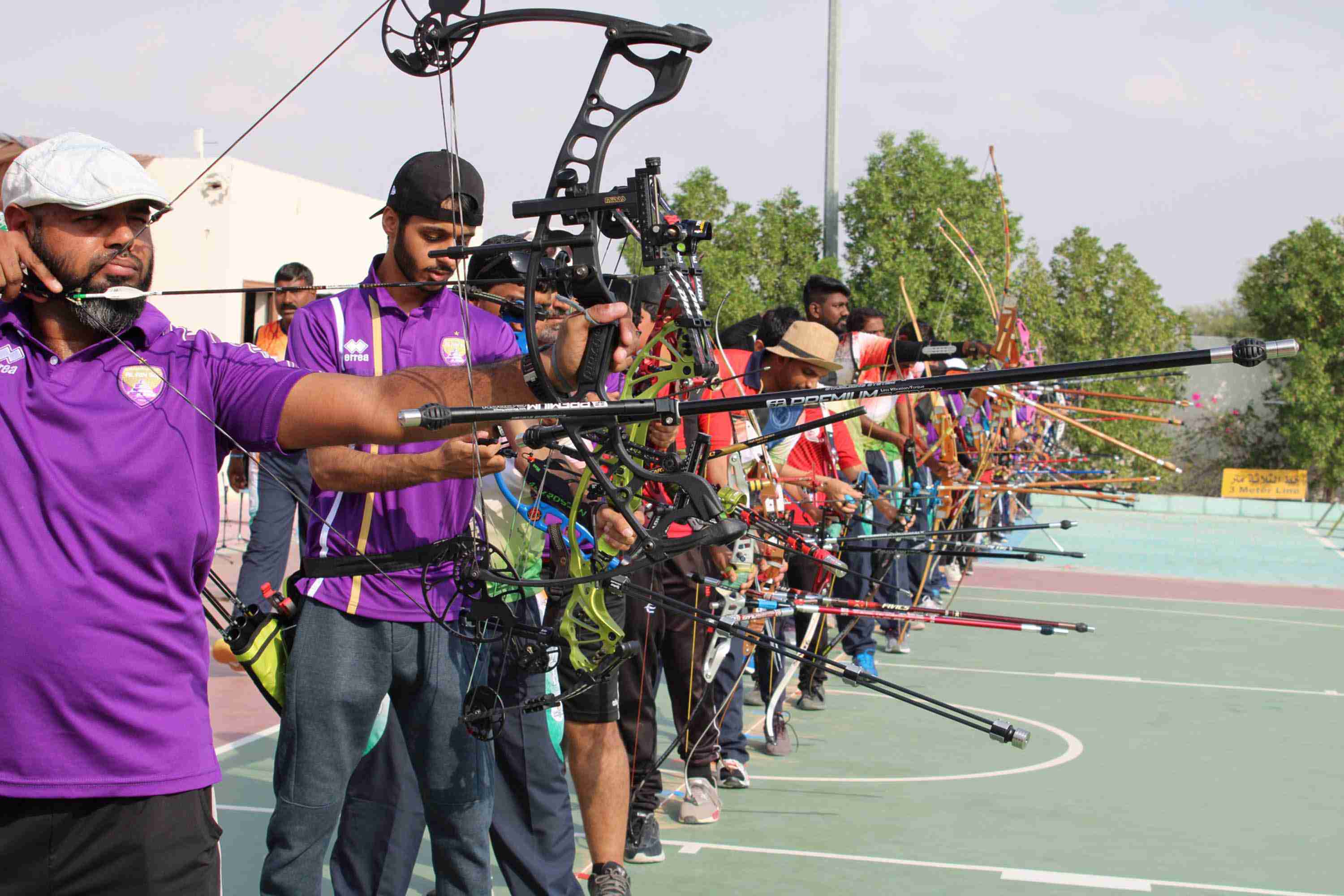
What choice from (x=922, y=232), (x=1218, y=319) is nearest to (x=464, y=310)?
(x=922, y=232)

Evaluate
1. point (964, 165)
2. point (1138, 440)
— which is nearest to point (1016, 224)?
point (964, 165)

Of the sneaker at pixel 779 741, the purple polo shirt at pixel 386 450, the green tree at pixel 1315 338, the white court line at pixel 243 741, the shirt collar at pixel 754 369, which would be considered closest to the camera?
the purple polo shirt at pixel 386 450

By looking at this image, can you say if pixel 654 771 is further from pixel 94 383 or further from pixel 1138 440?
pixel 1138 440

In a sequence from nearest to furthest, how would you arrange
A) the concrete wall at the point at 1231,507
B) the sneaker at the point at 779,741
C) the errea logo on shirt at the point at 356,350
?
the errea logo on shirt at the point at 356,350 < the sneaker at the point at 779,741 < the concrete wall at the point at 1231,507

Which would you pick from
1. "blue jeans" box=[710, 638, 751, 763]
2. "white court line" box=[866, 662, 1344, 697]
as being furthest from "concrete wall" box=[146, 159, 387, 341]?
"blue jeans" box=[710, 638, 751, 763]

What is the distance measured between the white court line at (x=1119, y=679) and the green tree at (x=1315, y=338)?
76.8ft

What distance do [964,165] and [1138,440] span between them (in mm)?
13840

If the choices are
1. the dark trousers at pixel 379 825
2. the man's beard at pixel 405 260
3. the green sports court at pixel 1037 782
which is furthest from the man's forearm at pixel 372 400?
the green sports court at pixel 1037 782

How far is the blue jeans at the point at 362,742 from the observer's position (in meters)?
2.87

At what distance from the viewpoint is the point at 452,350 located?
316 centimetres

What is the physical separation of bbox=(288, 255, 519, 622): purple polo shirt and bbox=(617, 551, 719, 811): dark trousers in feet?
4.08

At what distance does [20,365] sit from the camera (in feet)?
6.93

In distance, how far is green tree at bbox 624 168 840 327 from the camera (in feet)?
57.4

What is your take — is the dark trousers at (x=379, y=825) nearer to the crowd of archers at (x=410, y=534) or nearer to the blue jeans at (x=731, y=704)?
the crowd of archers at (x=410, y=534)
